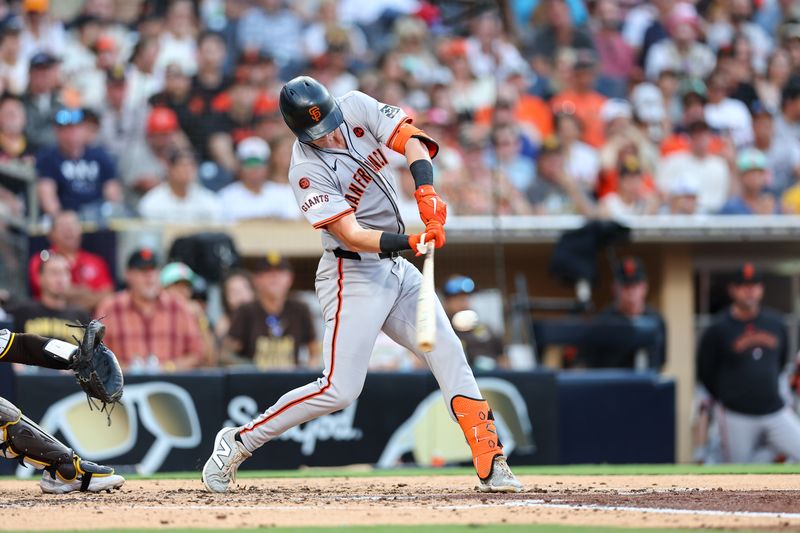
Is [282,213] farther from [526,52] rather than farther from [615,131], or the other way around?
[526,52]

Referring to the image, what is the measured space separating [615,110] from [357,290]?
7.81 meters

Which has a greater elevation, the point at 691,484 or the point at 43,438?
the point at 43,438

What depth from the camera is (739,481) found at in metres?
6.70

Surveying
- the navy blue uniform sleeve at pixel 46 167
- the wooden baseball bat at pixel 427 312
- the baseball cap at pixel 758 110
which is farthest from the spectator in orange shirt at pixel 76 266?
the baseball cap at pixel 758 110

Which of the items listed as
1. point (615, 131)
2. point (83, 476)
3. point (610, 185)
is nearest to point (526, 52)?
point (615, 131)

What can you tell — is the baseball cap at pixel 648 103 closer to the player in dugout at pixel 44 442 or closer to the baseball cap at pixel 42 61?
the baseball cap at pixel 42 61

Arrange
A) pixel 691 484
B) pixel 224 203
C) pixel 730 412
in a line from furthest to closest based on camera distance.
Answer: pixel 224 203 < pixel 730 412 < pixel 691 484

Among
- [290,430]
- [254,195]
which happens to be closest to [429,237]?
[290,430]

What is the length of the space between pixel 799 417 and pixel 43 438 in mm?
7213

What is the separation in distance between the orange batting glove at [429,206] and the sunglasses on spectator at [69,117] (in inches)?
227

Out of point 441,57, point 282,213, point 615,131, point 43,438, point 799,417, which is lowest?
point 799,417

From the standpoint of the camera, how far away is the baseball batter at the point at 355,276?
573 cm

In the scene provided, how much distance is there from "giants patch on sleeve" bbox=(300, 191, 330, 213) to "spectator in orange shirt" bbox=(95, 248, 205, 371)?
3.84 metres

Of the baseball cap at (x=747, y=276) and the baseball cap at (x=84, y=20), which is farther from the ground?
the baseball cap at (x=84, y=20)
